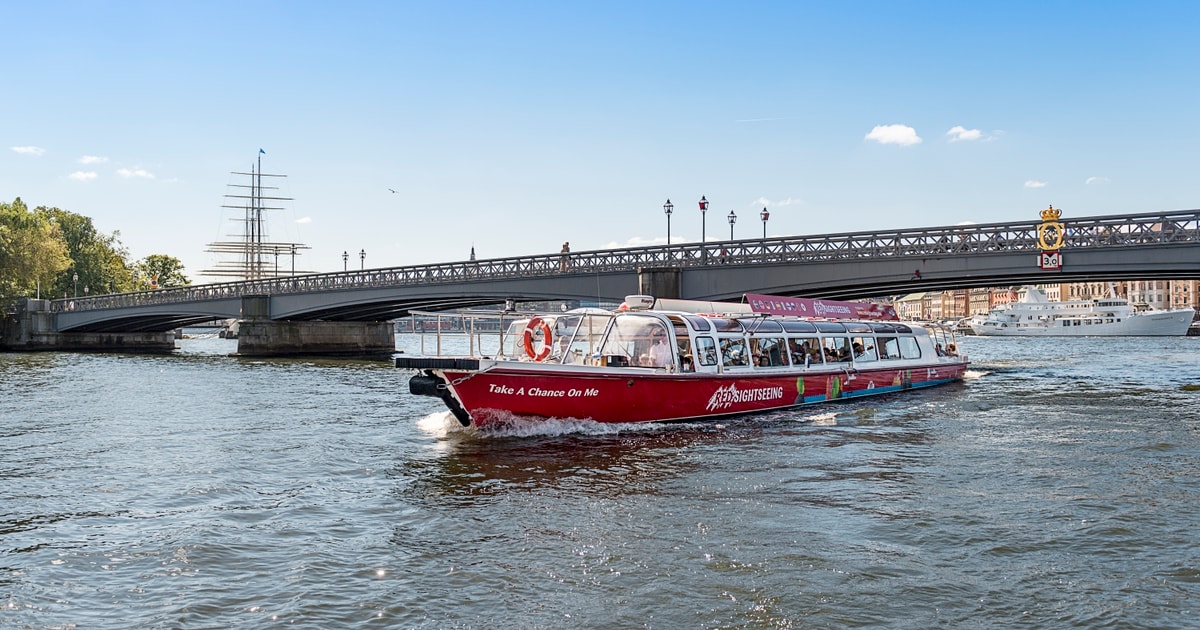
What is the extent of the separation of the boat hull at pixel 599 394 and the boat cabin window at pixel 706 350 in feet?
1.44

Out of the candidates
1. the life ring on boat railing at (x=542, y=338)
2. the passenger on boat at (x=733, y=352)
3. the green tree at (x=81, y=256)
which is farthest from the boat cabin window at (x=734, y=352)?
the green tree at (x=81, y=256)

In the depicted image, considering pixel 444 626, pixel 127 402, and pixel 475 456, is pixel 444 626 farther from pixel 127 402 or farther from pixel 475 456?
pixel 127 402

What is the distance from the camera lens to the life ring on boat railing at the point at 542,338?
72.0 feet

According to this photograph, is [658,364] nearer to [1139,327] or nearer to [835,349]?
[835,349]

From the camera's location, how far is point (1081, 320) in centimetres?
13250

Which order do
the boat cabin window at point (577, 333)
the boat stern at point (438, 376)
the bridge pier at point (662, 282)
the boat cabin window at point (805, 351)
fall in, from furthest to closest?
1. the bridge pier at point (662, 282)
2. the boat cabin window at point (805, 351)
3. the boat cabin window at point (577, 333)
4. the boat stern at point (438, 376)

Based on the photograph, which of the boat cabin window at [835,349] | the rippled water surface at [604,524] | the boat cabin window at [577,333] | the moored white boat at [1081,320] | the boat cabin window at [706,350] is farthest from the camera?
the moored white boat at [1081,320]

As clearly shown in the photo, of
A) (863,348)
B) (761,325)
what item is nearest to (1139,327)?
(863,348)

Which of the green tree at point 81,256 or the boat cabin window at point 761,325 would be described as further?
the green tree at point 81,256

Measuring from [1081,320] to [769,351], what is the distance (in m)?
124

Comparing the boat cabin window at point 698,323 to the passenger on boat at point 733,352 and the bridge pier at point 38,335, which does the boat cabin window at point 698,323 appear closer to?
the passenger on boat at point 733,352

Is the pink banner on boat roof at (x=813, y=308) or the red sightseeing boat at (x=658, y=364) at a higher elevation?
the pink banner on boat roof at (x=813, y=308)

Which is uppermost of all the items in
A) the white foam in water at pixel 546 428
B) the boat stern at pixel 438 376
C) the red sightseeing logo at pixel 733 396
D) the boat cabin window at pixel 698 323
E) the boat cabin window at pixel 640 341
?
the boat cabin window at pixel 698 323

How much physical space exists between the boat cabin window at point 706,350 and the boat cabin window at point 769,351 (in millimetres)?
1825
